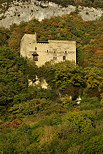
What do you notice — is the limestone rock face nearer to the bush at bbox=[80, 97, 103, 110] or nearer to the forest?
the forest

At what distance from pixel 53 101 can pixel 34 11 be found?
3966 centimetres

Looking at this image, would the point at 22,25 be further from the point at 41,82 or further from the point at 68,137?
the point at 68,137

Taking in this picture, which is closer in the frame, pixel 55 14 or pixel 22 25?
pixel 22 25

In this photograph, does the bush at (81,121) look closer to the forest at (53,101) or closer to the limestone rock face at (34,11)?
the forest at (53,101)

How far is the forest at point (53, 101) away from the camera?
55.7ft

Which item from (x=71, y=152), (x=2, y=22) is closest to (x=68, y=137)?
(x=71, y=152)

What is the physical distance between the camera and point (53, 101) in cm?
2869

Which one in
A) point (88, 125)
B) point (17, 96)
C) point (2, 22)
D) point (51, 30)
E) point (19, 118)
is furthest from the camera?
point (2, 22)

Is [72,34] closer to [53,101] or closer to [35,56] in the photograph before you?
[35,56]

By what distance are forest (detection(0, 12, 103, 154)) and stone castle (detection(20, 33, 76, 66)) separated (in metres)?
1.00

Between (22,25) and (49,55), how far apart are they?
23.6m

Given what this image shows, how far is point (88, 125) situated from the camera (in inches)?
792

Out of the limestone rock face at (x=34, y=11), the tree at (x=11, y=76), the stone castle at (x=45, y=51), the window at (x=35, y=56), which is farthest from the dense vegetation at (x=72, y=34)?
the window at (x=35, y=56)

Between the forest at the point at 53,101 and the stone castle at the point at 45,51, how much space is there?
3.28ft
